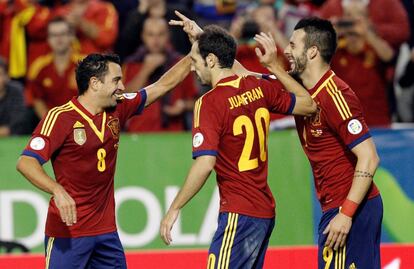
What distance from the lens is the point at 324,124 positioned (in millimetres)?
7891

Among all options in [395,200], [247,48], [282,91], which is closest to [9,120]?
[247,48]

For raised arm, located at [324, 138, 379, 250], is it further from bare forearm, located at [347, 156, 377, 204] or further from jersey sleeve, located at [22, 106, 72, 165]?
jersey sleeve, located at [22, 106, 72, 165]

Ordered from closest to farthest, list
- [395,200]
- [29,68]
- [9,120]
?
[395,200]
[9,120]
[29,68]

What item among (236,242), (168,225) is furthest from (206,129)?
(236,242)

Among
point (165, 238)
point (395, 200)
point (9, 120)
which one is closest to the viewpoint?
point (165, 238)

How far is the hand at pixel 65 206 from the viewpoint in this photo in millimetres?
7578

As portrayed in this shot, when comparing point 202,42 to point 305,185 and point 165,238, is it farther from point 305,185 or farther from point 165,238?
point 305,185

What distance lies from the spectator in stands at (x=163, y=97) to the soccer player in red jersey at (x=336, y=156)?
4.30 metres

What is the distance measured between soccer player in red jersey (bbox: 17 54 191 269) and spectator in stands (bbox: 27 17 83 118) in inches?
160

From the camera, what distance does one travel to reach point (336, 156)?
7914mm

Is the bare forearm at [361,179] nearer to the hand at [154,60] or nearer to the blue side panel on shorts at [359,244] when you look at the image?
the blue side panel on shorts at [359,244]

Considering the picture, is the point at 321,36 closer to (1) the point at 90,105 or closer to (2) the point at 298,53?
(2) the point at 298,53

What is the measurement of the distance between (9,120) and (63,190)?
14.9 ft

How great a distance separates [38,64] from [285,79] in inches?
207
